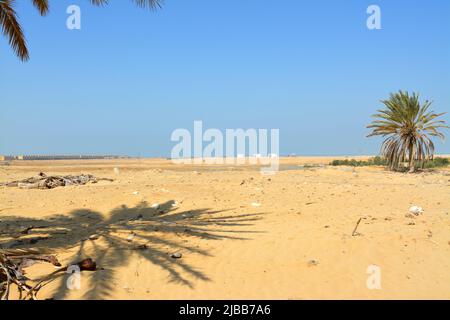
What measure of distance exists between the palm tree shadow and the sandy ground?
2 cm

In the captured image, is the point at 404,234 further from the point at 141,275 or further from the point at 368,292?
the point at 141,275

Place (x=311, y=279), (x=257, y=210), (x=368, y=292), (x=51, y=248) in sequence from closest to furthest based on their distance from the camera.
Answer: (x=368, y=292) < (x=311, y=279) < (x=51, y=248) < (x=257, y=210)

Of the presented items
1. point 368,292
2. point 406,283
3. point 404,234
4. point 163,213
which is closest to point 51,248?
point 163,213

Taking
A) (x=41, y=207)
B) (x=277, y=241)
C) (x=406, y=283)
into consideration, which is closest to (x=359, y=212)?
(x=277, y=241)

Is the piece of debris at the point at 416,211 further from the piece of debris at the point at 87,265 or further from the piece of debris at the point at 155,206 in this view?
the piece of debris at the point at 87,265

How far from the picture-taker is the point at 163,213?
9.69 metres

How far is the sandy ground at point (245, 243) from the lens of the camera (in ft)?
15.0

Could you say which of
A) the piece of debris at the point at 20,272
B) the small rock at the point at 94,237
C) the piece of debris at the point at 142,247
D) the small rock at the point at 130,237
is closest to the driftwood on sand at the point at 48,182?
the small rock at the point at 94,237

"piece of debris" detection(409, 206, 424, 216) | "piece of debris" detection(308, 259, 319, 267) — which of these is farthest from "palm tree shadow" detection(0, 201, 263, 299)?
"piece of debris" detection(409, 206, 424, 216)

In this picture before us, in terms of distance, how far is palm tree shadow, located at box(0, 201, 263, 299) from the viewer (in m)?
5.03

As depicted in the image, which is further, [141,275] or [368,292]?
[141,275]

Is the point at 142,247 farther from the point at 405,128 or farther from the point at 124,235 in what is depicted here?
the point at 405,128
